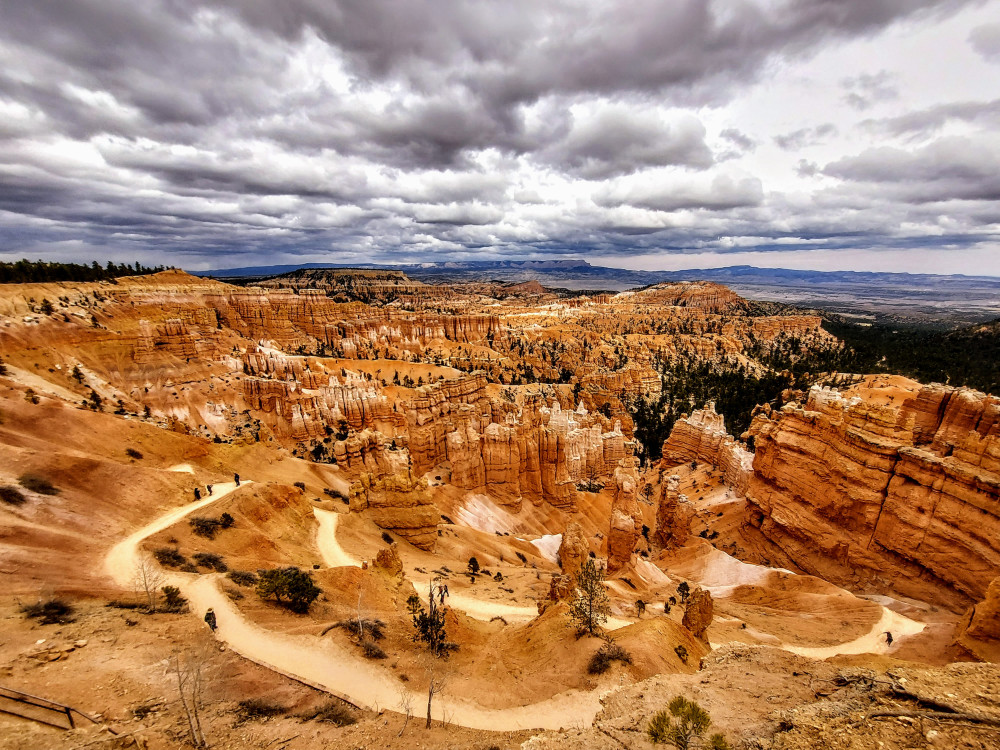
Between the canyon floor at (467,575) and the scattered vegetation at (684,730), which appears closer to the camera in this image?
the scattered vegetation at (684,730)

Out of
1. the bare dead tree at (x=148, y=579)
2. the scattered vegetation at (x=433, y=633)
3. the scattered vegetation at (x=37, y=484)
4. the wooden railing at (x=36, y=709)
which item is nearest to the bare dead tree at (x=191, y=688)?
the wooden railing at (x=36, y=709)

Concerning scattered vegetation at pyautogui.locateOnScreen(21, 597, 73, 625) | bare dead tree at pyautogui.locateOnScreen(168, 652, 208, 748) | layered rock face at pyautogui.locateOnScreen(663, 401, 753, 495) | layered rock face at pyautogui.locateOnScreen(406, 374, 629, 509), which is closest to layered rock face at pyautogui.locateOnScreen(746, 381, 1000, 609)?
layered rock face at pyautogui.locateOnScreen(663, 401, 753, 495)

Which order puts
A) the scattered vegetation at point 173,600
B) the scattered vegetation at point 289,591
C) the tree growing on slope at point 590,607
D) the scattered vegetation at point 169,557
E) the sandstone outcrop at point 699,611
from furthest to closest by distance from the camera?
the sandstone outcrop at point 699,611 → the scattered vegetation at point 169,557 → the scattered vegetation at point 289,591 → the tree growing on slope at point 590,607 → the scattered vegetation at point 173,600

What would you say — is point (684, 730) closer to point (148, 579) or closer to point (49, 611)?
point (49, 611)

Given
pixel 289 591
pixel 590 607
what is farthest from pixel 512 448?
pixel 289 591

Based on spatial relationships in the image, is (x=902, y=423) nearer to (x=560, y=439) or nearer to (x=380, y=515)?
(x=560, y=439)

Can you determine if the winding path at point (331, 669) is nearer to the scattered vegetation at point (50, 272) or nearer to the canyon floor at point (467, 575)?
the canyon floor at point (467, 575)

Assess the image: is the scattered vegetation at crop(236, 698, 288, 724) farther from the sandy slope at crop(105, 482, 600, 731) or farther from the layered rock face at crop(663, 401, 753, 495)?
the layered rock face at crop(663, 401, 753, 495)
